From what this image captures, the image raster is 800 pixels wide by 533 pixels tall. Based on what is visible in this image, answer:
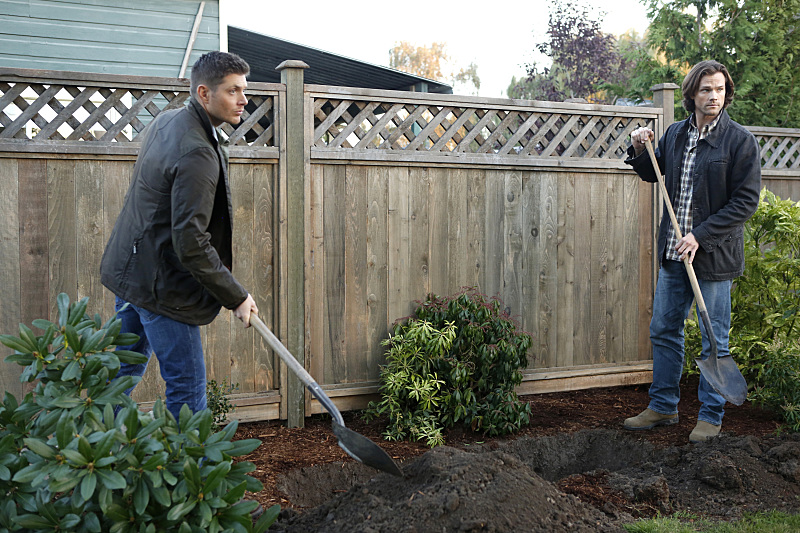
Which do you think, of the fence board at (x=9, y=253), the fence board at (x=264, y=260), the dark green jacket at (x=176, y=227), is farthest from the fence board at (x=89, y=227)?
the dark green jacket at (x=176, y=227)

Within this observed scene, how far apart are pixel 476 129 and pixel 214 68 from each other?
2.49m

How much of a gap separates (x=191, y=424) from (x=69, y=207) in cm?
220

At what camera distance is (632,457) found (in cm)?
398

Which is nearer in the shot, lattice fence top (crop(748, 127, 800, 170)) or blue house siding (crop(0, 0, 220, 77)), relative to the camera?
lattice fence top (crop(748, 127, 800, 170))

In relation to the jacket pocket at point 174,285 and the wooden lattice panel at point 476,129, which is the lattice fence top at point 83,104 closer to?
the wooden lattice panel at point 476,129

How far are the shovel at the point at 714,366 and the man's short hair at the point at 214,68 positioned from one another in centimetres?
250

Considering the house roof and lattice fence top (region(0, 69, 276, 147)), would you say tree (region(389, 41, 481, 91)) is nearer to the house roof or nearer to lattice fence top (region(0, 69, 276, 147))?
the house roof

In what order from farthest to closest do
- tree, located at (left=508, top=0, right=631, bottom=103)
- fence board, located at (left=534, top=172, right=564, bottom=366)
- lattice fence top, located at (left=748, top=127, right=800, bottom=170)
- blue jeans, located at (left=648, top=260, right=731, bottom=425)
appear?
tree, located at (left=508, top=0, right=631, bottom=103) → lattice fence top, located at (left=748, top=127, right=800, bottom=170) → fence board, located at (left=534, top=172, right=564, bottom=366) → blue jeans, located at (left=648, top=260, right=731, bottom=425)

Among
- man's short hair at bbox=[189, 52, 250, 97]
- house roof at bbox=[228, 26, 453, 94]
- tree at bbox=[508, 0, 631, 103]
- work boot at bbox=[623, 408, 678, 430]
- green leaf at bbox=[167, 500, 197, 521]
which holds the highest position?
tree at bbox=[508, 0, 631, 103]

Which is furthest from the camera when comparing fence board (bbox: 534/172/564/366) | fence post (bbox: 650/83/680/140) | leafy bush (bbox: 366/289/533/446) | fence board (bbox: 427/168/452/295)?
fence post (bbox: 650/83/680/140)

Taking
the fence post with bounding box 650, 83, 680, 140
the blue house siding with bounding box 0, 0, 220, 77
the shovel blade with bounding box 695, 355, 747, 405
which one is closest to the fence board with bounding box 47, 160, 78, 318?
the shovel blade with bounding box 695, 355, 747, 405

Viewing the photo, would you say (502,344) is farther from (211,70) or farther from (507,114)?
(211,70)

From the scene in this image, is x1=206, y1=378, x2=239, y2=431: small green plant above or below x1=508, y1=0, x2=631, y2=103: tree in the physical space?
below

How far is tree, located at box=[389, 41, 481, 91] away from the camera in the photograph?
3466cm
